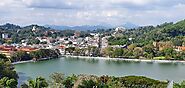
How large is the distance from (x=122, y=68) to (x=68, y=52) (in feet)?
31.1

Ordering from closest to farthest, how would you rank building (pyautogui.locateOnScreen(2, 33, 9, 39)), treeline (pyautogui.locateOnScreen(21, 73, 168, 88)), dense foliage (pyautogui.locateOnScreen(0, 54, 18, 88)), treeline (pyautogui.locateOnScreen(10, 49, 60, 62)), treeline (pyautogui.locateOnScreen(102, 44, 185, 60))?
treeline (pyautogui.locateOnScreen(21, 73, 168, 88)) → dense foliage (pyautogui.locateOnScreen(0, 54, 18, 88)) → treeline (pyautogui.locateOnScreen(10, 49, 60, 62)) → treeline (pyautogui.locateOnScreen(102, 44, 185, 60)) → building (pyautogui.locateOnScreen(2, 33, 9, 39))

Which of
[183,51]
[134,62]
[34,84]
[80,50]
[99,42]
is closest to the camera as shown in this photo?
[34,84]

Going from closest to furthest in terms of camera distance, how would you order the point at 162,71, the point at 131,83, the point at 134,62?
A: the point at 131,83 < the point at 162,71 < the point at 134,62

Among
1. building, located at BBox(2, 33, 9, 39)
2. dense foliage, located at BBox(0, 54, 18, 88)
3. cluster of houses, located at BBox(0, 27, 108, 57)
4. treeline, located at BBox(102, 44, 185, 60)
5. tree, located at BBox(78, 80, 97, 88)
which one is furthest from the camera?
building, located at BBox(2, 33, 9, 39)

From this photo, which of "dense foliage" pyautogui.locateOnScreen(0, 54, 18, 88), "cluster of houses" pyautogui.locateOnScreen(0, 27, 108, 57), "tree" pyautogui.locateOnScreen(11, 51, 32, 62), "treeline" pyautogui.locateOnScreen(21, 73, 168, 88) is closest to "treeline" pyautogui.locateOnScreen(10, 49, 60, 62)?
"tree" pyautogui.locateOnScreen(11, 51, 32, 62)

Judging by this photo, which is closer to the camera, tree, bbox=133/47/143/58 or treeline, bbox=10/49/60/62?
treeline, bbox=10/49/60/62

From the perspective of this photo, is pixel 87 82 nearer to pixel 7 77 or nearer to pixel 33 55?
pixel 7 77

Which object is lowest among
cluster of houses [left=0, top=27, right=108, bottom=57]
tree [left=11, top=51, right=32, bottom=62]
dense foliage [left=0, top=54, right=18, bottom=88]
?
cluster of houses [left=0, top=27, right=108, bottom=57]

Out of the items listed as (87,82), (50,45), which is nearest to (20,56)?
(50,45)

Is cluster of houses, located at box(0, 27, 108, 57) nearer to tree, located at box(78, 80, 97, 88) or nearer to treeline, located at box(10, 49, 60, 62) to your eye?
treeline, located at box(10, 49, 60, 62)

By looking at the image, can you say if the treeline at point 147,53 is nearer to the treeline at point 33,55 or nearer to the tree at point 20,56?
the treeline at point 33,55

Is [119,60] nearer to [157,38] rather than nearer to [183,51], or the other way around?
[183,51]

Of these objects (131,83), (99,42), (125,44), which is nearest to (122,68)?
(131,83)

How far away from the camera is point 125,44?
3391 centimetres
